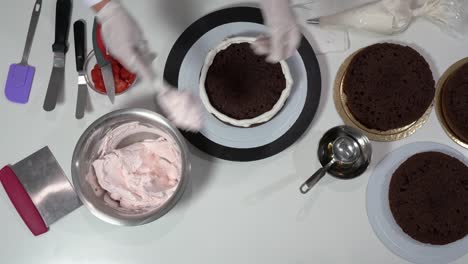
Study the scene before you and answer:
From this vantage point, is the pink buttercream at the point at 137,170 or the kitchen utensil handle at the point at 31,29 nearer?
the pink buttercream at the point at 137,170

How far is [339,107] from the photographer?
844 millimetres

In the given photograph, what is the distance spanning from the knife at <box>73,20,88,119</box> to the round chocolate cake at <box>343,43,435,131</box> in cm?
53

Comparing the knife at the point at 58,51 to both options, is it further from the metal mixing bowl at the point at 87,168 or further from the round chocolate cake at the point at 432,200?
the round chocolate cake at the point at 432,200

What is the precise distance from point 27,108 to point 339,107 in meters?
0.64

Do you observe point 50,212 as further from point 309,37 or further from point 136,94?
point 309,37

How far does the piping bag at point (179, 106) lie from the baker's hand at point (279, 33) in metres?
0.17

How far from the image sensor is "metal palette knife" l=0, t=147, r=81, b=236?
0.81m

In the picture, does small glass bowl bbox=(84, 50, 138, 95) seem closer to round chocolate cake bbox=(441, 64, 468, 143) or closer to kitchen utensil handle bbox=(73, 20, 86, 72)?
kitchen utensil handle bbox=(73, 20, 86, 72)

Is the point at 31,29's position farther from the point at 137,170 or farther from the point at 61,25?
the point at 137,170

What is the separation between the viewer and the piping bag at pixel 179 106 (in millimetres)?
799

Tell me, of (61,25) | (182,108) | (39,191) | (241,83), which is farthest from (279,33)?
(39,191)

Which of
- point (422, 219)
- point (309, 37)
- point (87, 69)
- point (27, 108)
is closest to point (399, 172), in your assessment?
point (422, 219)

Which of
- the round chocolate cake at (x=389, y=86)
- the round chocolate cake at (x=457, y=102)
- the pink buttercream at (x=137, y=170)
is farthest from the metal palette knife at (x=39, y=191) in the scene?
the round chocolate cake at (x=457, y=102)

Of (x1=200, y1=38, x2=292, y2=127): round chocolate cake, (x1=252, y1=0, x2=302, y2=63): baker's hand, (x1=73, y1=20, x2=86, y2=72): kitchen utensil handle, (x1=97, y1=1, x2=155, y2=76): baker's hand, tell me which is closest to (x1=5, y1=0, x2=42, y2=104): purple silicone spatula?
(x1=73, y1=20, x2=86, y2=72): kitchen utensil handle
